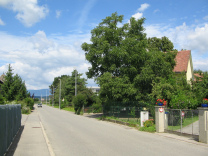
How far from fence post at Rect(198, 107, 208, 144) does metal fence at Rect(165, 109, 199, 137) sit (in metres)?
0.96

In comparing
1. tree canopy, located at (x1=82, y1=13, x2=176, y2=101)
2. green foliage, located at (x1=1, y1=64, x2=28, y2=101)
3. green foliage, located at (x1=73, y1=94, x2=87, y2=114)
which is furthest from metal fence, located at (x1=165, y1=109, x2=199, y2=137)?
green foliage, located at (x1=1, y1=64, x2=28, y2=101)

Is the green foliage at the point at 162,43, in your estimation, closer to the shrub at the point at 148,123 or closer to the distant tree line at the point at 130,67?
the distant tree line at the point at 130,67

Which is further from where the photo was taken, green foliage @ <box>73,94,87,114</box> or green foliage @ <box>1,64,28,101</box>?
green foliage @ <box>73,94,87,114</box>

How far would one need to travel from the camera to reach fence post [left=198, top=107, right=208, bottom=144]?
36.8 ft

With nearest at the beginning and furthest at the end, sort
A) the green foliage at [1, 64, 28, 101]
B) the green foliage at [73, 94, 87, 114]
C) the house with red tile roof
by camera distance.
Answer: the green foliage at [1, 64, 28, 101], the house with red tile roof, the green foliage at [73, 94, 87, 114]

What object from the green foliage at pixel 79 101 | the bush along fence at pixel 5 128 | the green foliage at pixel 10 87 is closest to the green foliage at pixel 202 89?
the bush along fence at pixel 5 128

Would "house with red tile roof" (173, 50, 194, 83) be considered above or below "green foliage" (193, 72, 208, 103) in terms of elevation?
above

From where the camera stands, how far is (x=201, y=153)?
29.6 feet

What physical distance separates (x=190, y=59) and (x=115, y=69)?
2006cm

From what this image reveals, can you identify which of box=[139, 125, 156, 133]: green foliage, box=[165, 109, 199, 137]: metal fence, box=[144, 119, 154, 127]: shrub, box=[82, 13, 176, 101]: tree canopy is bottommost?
box=[139, 125, 156, 133]: green foliage

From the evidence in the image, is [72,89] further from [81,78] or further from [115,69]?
[115,69]

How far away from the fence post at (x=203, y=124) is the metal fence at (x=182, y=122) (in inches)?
37.7

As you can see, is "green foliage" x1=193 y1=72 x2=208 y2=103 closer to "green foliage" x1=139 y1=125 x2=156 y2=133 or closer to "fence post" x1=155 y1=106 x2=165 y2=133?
"green foliage" x1=139 y1=125 x2=156 y2=133

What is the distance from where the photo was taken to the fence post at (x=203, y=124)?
11.2 m
